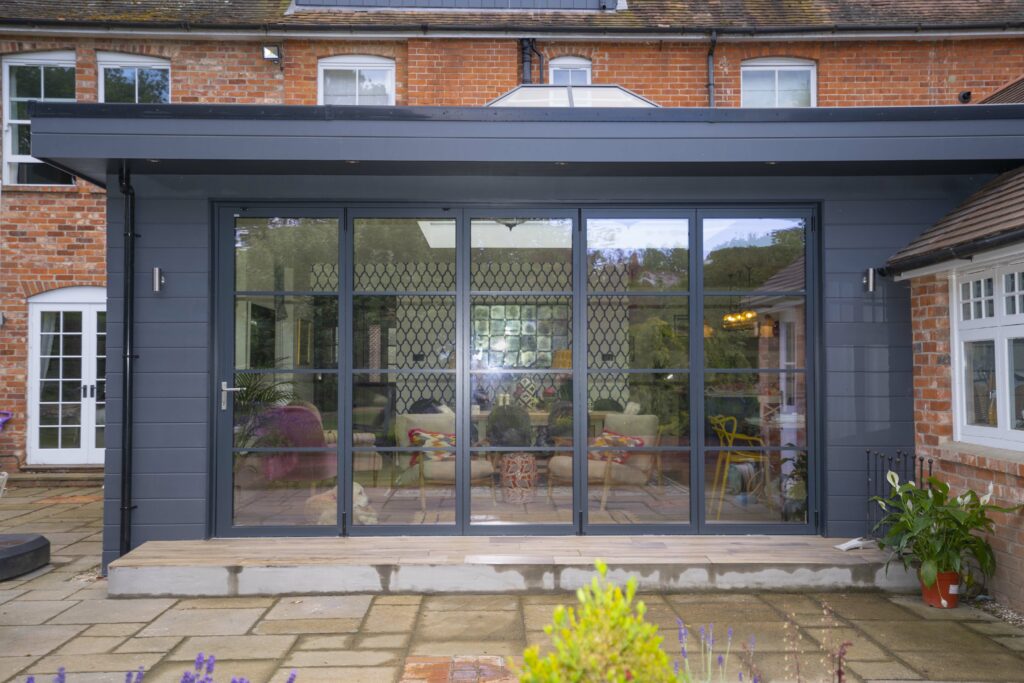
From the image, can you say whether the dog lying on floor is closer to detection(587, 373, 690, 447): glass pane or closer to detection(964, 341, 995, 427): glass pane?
detection(587, 373, 690, 447): glass pane

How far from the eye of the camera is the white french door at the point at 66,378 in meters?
9.20

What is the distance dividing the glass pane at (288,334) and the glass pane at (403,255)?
325 millimetres

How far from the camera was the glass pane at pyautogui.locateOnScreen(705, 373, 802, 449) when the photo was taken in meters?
5.28

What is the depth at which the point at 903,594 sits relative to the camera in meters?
4.56

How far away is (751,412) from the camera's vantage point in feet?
17.4

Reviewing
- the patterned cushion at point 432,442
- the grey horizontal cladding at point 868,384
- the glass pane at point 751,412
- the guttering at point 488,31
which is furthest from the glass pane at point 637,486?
the guttering at point 488,31

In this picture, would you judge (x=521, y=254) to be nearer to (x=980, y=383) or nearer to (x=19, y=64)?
(x=980, y=383)

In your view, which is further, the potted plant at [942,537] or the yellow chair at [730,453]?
the yellow chair at [730,453]

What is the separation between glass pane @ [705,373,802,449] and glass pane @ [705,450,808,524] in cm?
10

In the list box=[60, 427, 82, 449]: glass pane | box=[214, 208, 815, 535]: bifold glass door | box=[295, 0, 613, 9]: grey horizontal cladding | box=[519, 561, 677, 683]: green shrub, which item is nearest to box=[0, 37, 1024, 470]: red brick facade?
box=[60, 427, 82, 449]: glass pane

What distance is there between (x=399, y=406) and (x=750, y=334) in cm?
251

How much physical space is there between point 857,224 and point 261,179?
414 cm

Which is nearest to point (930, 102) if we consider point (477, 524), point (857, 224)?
point (857, 224)

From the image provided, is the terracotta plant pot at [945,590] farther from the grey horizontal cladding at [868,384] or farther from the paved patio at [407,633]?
the grey horizontal cladding at [868,384]
